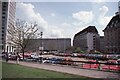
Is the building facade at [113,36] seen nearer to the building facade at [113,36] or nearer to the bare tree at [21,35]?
the building facade at [113,36]

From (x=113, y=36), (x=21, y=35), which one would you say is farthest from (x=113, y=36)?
(x=21, y=35)

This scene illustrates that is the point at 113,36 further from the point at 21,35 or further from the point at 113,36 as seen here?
the point at 21,35

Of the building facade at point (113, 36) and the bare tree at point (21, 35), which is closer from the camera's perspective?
the bare tree at point (21, 35)

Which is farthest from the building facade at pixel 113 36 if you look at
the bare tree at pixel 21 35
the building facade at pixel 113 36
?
the bare tree at pixel 21 35

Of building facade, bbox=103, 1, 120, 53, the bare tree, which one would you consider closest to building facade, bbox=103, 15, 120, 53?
building facade, bbox=103, 1, 120, 53

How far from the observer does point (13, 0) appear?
133 meters

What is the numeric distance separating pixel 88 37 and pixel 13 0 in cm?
5216

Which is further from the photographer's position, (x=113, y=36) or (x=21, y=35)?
(x=113, y=36)

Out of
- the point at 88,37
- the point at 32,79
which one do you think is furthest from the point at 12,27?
the point at 88,37

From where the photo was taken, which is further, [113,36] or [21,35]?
[113,36]

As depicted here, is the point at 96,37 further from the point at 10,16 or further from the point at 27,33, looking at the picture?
the point at 27,33

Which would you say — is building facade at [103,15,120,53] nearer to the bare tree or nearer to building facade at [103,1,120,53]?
building facade at [103,1,120,53]

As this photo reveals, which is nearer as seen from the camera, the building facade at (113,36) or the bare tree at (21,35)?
the bare tree at (21,35)

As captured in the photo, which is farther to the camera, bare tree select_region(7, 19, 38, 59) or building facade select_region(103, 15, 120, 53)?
building facade select_region(103, 15, 120, 53)
